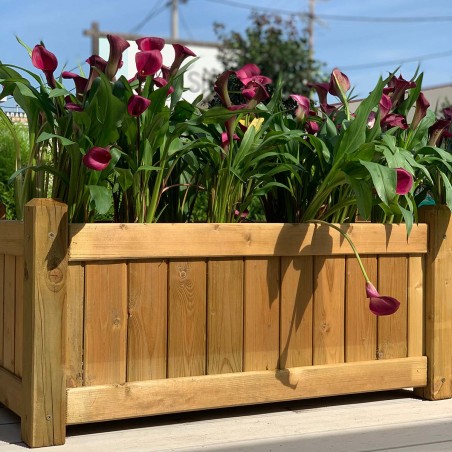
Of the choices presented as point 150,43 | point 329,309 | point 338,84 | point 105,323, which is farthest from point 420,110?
point 105,323

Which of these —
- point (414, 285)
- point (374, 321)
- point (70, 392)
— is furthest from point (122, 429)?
point (414, 285)

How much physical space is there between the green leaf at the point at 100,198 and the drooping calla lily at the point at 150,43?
0.45 m

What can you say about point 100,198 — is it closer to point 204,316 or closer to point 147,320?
point 147,320

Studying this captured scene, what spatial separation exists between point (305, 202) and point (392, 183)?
1.43ft

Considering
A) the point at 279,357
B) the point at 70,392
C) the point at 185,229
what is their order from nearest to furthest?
the point at 70,392 < the point at 185,229 < the point at 279,357

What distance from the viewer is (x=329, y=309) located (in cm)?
265

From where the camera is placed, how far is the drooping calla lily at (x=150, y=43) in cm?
236

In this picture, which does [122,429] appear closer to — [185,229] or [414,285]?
[185,229]

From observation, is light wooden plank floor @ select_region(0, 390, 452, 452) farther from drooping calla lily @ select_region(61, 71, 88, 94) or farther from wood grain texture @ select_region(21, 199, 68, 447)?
drooping calla lily @ select_region(61, 71, 88, 94)

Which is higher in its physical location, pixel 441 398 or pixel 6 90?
pixel 6 90

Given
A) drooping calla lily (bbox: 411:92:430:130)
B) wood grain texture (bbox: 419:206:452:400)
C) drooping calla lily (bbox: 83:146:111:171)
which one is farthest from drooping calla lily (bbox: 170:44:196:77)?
wood grain texture (bbox: 419:206:452:400)

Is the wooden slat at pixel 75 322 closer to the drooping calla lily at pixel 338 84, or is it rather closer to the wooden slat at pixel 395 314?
the wooden slat at pixel 395 314

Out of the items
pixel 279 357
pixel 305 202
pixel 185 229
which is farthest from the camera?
pixel 305 202

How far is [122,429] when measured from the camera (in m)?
2.39
